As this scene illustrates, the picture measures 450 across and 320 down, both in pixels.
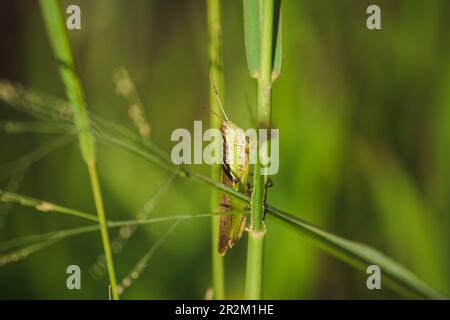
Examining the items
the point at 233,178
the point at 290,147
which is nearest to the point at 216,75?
the point at 233,178

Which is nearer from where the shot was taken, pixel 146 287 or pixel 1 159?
pixel 146 287

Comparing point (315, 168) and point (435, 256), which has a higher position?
point (315, 168)

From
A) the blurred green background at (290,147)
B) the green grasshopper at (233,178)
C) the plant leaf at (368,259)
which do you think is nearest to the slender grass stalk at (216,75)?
the green grasshopper at (233,178)

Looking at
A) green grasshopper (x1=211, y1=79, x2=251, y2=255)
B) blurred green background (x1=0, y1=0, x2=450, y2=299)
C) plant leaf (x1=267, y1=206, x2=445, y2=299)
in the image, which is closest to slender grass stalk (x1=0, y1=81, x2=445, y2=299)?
plant leaf (x1=267, y1=206, x2=445, y2=299)

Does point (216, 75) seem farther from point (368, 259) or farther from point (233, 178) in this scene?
point (368, 259)

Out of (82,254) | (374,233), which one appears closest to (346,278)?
(374,233)

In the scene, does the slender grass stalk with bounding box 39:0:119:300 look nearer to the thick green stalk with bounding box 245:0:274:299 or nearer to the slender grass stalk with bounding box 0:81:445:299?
the slender grass stalk with bounding box 0:81:445:299
